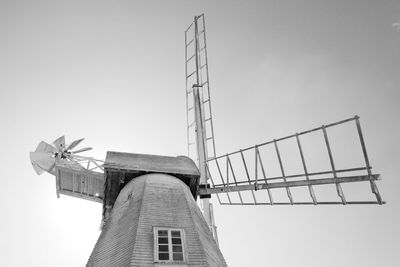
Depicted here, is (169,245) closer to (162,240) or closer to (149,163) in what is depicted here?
(162,240)

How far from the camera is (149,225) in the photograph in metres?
11.6

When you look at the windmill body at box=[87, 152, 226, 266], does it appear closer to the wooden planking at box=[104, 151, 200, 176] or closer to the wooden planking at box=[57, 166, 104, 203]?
the wooden planking at box=[104, 151, 200, 176]

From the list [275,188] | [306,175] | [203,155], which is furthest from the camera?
[203,155]

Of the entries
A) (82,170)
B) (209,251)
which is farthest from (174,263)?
(82,170)

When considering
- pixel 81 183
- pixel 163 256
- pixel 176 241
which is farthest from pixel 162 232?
pixel 81 183

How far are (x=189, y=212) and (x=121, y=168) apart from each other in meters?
3.97

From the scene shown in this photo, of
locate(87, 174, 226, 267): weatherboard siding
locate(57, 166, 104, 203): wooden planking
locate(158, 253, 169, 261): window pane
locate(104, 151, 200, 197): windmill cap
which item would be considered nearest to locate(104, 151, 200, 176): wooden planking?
locate(104, 151, 200, 197): windmill cap

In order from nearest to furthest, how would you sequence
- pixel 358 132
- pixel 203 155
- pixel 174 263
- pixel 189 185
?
pixel 174 263 < pixel 358 132 < pixel 189 185 < pixel 203 155

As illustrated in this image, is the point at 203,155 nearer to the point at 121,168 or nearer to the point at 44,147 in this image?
the point at 121,168

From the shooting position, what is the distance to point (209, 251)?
11.3 m

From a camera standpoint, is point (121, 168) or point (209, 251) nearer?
point (209, 251)

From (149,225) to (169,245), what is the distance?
1188mm

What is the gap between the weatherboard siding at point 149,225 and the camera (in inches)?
412

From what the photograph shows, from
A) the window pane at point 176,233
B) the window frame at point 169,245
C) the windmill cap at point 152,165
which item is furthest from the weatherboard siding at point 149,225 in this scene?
the windmill cap at point 152,165
